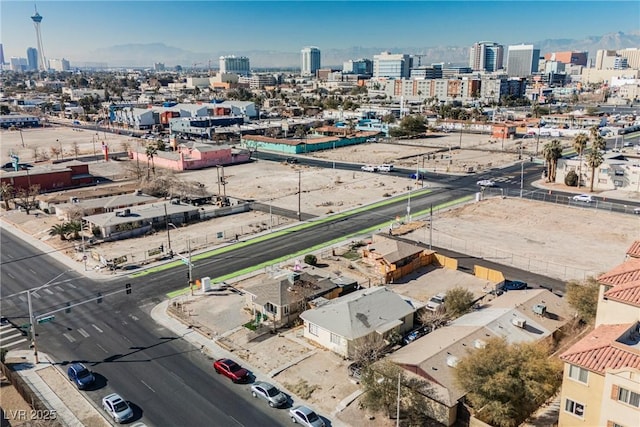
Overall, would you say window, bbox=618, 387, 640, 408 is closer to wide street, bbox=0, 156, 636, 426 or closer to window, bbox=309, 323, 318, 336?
wide street, bbox=0, 156, 636, 426

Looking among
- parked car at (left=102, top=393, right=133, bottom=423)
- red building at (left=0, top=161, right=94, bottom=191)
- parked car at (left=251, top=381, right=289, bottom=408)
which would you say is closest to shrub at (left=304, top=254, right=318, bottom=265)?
parked car at (left=251, top=381, right=289, bottom=408)

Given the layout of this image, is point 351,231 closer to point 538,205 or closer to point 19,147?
point 538,205

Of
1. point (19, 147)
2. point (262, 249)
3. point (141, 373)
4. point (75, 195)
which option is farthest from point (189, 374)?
point (19, 147)

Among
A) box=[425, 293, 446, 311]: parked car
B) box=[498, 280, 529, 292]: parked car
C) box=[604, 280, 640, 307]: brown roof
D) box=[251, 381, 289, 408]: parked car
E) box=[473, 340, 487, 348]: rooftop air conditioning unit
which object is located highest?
box=[604, 280, 640, 307]: brown roof

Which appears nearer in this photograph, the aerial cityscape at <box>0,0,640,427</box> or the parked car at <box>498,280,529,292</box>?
the aerial cityscape at <box>0,0,640,427</box>

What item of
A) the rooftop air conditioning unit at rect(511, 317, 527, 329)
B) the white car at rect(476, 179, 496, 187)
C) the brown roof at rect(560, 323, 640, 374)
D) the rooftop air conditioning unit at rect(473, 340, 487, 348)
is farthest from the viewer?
the white car at rect(476, 179, 496, 187)

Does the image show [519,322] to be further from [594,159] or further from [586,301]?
[594,159]

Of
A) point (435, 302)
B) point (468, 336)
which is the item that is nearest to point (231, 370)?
point (468, 336)
